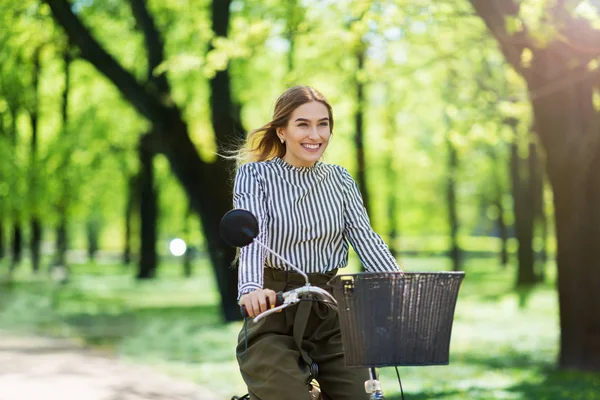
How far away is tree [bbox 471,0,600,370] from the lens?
11.0 m

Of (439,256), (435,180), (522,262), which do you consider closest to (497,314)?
(522,262)

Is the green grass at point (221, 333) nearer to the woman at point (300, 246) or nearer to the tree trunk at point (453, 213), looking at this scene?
the tree trunk at point (453, 213)

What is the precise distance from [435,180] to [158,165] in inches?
587

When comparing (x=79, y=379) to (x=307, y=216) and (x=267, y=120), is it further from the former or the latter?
(x=267, y=120)

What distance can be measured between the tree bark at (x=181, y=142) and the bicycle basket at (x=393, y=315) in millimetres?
12933

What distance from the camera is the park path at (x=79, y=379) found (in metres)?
9.45

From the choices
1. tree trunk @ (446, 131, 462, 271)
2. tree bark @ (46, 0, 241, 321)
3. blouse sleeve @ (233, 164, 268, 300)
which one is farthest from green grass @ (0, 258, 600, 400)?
blouse sleeve @ (233, 164, 268, 300)

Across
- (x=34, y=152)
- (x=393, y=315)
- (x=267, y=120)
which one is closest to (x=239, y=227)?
(x=393, y=315)

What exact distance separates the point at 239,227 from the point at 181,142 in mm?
13602

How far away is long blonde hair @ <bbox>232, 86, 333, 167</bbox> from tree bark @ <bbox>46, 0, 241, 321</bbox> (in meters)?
11.9

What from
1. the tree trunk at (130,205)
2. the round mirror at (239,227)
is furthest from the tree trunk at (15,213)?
the round mirror at (239,227)

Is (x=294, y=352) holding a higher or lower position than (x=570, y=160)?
lower

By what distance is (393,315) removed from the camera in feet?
11.2

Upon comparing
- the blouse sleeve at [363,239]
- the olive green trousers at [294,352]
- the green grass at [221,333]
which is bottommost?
the green grass at [221,333]
